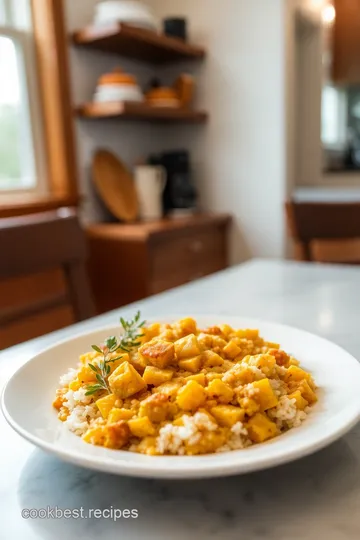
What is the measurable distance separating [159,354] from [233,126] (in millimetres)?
2564

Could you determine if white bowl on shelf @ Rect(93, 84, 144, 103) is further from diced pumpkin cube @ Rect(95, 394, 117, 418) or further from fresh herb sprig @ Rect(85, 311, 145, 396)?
diced pumpkin cube @ Rect(95, 394, 117, 418)

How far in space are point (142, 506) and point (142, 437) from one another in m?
0.05

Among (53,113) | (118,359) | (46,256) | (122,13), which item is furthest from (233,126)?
(118,359)

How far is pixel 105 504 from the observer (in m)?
0.43

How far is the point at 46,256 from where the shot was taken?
1194 mm

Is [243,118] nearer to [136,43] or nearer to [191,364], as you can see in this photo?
[136,43]

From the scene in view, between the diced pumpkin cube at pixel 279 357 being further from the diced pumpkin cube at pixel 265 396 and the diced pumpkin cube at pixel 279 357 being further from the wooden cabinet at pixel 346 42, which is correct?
the wooden cabinet at pixel 346 42

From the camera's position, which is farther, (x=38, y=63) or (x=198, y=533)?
(x=38, y=63)

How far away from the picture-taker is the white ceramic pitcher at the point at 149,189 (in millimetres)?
2721

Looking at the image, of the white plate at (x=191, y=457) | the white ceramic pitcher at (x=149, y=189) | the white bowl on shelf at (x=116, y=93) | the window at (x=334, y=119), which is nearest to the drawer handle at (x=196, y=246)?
the white ceramic pitcher at (x=149, y=189)

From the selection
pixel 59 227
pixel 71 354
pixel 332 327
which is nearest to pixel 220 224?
pixel 59 227

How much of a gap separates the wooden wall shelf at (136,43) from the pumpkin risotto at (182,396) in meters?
2.08

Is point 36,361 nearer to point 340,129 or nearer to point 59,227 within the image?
point 59,227

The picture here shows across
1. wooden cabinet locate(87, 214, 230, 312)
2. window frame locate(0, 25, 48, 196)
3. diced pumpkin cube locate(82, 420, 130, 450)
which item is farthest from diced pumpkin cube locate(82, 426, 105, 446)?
window frame locate(0, 25, 48, 196)
